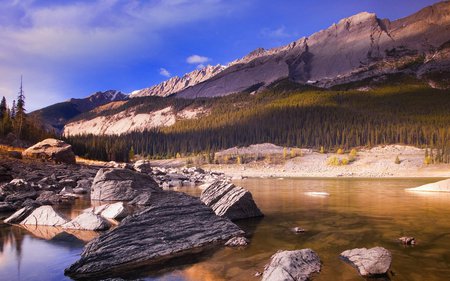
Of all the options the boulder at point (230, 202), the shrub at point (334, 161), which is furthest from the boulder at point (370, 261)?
the shrub at point (334, 161)

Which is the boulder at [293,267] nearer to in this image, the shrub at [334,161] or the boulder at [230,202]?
the boulder at [230,202]

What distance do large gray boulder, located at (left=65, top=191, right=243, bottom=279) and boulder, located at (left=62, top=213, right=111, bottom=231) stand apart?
4.26 meters

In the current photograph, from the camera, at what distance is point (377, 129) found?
175250mm

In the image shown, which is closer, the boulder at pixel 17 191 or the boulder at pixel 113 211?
the boulder at pixel 113 211

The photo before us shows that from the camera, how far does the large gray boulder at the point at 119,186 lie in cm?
3250

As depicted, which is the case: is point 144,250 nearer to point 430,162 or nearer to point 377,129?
point 430,162

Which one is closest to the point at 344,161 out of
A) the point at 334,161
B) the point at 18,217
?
the point at 334,161

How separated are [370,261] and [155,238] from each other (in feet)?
28.5

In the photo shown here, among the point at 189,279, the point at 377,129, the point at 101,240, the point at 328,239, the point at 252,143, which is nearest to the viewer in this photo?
the point at 189,279

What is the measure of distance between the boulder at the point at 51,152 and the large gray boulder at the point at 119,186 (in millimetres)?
23987

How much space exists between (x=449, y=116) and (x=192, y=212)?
688ft

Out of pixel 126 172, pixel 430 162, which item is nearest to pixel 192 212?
pixel 126 172

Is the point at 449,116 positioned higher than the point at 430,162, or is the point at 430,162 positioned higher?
the point at 449,116

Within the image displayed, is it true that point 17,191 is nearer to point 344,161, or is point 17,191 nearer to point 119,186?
point 119,186
